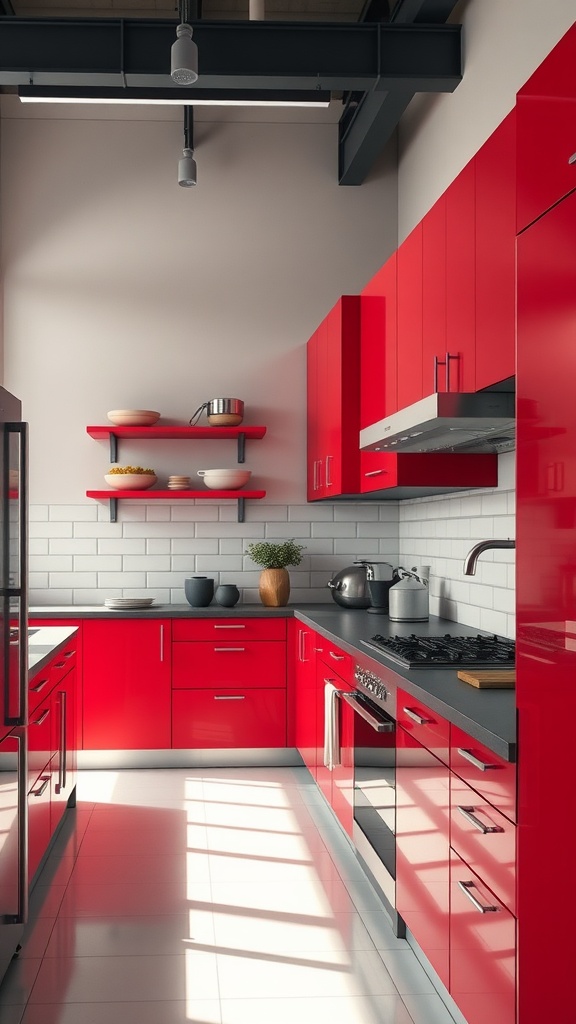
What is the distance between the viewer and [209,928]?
3.03 metres

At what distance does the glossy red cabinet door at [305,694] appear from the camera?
4488 millimetres

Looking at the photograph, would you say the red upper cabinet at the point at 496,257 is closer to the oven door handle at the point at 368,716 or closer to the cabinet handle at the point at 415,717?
the cabinet handle at the point at 415,717

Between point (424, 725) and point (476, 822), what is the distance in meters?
0.47

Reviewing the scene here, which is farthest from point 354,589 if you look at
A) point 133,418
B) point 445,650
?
point 445,650

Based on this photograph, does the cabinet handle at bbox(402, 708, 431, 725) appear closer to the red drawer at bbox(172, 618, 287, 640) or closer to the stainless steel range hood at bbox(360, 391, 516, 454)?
the stainless steel range hood at bbox(360, 391, 516, 454)

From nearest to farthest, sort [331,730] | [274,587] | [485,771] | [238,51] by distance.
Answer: [485,771] → [331,730] → [238,51] → [274,587]

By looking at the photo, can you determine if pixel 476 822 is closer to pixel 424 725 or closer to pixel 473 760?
pixel 473 760

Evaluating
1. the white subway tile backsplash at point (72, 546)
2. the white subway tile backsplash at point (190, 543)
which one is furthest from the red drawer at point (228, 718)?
the white subway tile backsplash at point (72, 546)

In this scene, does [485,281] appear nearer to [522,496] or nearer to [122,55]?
[522,496]

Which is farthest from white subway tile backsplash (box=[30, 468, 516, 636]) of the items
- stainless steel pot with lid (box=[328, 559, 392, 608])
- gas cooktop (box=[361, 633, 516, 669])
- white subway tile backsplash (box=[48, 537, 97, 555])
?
gas cooktop (box=[361, 633, 516, 669])

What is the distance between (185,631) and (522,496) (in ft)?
11.6

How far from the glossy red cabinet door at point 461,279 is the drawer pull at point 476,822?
125 centimetres

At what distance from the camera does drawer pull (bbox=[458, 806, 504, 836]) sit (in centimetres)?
194

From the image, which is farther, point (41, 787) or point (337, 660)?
point (337, 660)
